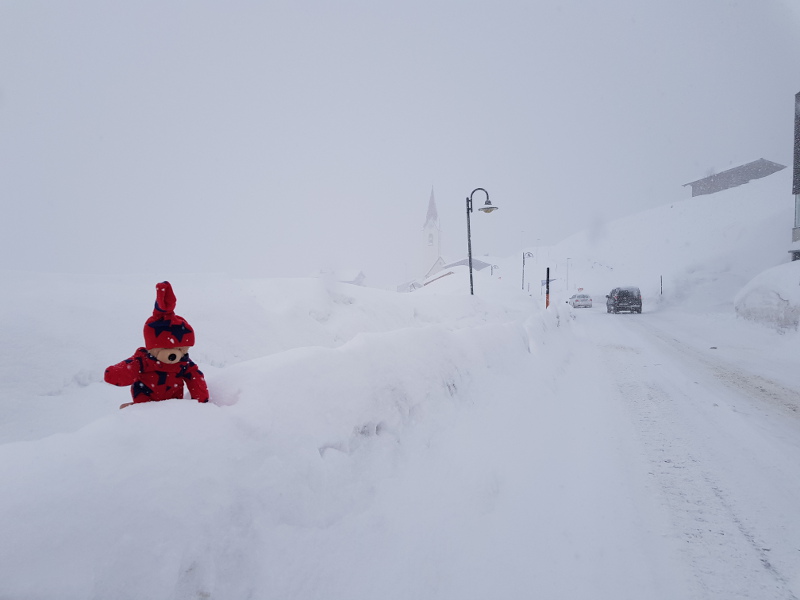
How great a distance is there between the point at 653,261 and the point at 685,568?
73.2 metres

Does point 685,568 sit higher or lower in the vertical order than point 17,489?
lower

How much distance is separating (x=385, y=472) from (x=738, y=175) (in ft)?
334

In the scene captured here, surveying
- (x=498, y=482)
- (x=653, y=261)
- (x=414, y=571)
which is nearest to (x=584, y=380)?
(x=498, y=482)

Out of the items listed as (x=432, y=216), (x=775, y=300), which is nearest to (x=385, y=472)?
(x=775, y=300)

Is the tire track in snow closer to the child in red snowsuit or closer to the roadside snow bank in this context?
the child in red snowsuit

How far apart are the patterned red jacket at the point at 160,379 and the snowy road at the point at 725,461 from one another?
3.21 meters

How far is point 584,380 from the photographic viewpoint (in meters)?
6.93

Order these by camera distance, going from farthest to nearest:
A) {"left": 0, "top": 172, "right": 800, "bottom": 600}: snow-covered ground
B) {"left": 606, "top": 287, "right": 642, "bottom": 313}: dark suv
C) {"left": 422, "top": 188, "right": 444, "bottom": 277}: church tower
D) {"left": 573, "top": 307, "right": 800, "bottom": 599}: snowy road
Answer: {"left": 422, "top": 188, "right": 444, "bottom": 277}: church tower < {"left": 606, "top": 287, "right": 642, "bottom": 313}: dark suv < {"left": 573, "top": 307, "right": 800, "bottom": 599}: snowy road < {"left": 0, "top": 172, "right": 800, "bottom": 600}: snow-covered ground

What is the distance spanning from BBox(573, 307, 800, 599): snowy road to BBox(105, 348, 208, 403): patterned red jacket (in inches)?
126

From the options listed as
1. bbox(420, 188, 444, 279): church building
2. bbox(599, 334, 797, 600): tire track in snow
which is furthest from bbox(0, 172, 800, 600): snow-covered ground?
bbox(420, 188, 444, 279): church building

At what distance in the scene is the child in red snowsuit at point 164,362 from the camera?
219 cm

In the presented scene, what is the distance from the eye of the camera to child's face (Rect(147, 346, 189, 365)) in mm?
2184

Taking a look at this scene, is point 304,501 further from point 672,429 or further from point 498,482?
point 672,429

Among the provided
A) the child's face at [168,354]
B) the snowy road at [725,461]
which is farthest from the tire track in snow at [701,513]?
the child's face at [168,354]
